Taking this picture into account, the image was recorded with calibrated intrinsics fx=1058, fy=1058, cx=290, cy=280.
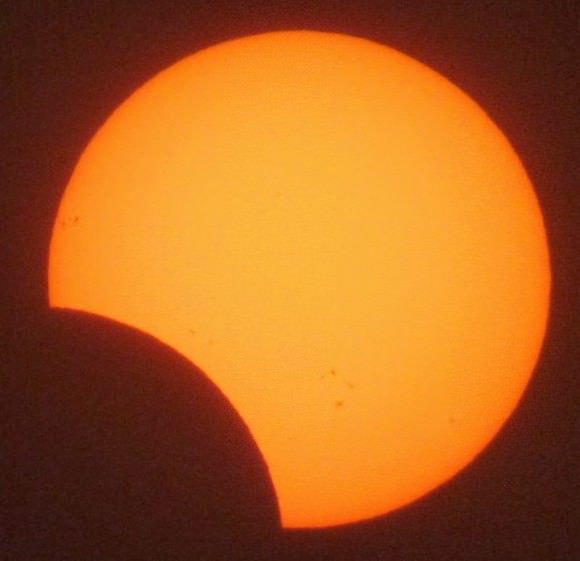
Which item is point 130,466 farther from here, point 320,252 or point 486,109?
point 486,109

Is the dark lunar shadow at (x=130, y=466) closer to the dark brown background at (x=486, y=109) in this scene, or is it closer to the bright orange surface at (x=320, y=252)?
the bright orange surface at (x=320, y=252)

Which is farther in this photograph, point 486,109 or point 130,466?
point 486,109

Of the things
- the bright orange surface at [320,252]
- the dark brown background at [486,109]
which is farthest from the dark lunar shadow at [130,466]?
the dark brown background at [486,109]

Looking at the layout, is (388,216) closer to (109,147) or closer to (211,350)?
(211,350)

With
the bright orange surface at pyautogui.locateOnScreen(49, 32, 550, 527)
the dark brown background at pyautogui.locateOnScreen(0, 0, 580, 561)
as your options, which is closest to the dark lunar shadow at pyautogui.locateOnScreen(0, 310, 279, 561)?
the bright orange surface at pyautogui.locateOnScreen(49, 32, 550, 527)

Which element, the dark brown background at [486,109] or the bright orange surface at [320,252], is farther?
the dark brown background at [486,109]

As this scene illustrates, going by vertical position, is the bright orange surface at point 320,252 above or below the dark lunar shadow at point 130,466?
above

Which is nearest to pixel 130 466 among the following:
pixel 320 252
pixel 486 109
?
pixel 320 252

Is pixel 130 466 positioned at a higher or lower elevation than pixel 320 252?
lower
